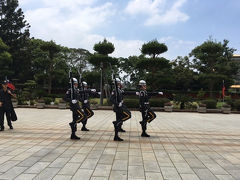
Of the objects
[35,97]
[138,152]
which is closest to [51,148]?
[138,152]

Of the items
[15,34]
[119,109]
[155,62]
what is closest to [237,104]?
[155,62]

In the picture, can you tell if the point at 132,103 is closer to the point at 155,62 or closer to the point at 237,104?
the point at 155,62

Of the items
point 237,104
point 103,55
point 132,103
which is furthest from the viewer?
point 103,55

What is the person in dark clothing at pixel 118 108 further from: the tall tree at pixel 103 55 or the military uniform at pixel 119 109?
the tall tree at pixel 103 55

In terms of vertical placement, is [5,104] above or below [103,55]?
below

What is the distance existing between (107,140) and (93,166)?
2.60 m

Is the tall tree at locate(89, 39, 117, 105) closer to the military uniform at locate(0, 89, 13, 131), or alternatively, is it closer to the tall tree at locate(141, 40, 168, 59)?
the tall tree at locate(141, 40, 168, 59)

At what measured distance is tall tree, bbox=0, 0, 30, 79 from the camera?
43.6 meters

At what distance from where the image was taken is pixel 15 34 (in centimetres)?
4544

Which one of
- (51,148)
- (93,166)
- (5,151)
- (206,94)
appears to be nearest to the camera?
(93,166)

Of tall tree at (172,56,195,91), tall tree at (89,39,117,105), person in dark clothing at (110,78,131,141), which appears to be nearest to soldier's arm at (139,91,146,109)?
person in dark clothing at (110,78,131,141)

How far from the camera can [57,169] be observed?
4305 millimetres

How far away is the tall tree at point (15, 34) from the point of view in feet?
143

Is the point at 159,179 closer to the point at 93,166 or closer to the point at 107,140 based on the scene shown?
the point at 93,166
